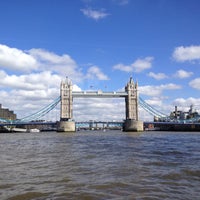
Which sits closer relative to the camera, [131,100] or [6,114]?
[131,100]

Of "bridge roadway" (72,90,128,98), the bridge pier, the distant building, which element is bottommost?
the bridge pier

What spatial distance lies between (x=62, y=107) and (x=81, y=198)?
4640 inches

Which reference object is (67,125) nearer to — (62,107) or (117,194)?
(62,107)

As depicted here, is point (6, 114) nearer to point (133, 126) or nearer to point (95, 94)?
point (95, 94)

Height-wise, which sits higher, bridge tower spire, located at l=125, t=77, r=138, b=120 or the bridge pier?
bridge tower spire, located at l=125, t=77, r=138, b=120

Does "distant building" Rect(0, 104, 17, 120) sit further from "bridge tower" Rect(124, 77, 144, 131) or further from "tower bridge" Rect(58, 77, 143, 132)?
"bridge tower" Rect(124, 77, 144, 131)

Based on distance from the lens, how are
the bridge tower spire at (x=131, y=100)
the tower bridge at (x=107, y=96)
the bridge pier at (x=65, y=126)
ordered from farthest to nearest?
the bridge tower spire at (x=131, y=100) < the tower bridge at (x=107, y=96) < the bridge pier at (x=65, y=126)

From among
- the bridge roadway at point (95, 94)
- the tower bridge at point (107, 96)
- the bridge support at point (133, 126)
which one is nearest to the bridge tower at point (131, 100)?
the tower bridge at point (107, 96)

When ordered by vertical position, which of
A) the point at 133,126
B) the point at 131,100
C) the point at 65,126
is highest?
the point at 131,100

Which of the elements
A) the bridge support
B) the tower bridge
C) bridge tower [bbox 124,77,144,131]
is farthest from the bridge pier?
bridge tower [bbox 124,77,144,131]

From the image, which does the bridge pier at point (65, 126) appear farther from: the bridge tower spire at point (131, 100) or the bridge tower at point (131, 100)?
the bridge tower spire at point (131, 100)

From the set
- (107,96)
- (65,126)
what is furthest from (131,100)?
(65,126)

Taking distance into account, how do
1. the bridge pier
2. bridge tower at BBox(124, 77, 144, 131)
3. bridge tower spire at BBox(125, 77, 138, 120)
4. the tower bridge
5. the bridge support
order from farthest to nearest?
bridge tower spire at BBox(125, 77, 138, 120) < bridge tower at BBox(124, 77, 144, 131) < the tower bridge < the bridge support < the bridge pier

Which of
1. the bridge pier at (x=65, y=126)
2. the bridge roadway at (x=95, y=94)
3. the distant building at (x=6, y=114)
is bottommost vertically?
the bridge pier at (x=65, y=126)
